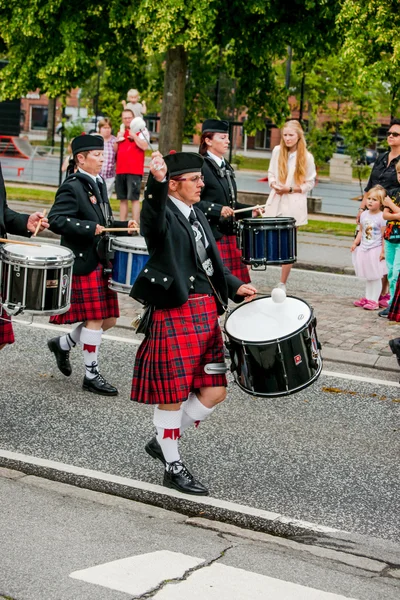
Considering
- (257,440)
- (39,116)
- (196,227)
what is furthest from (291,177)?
(39,116)

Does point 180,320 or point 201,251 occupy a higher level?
point 201,251

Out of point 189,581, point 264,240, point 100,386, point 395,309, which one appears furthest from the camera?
point 264,240

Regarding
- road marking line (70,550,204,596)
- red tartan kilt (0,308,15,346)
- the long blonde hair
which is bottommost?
road marking line (70,550,204,596)

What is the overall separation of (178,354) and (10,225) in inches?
Result: 66.1

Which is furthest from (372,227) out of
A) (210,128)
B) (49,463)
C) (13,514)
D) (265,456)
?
(13,514)

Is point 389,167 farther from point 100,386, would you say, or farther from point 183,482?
point 183,482

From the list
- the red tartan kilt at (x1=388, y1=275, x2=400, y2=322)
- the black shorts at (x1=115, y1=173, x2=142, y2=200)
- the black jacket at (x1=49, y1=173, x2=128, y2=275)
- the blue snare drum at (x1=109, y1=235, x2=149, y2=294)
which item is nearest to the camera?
the blue snare drum at (x1=109, y1=235, x2=149, y2=294)

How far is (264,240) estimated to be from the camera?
329 inches

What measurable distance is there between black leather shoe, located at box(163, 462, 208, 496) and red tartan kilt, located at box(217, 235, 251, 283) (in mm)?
3299

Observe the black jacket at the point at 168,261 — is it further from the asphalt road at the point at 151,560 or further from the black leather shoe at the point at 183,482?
the asphalt road at the point at 151,560

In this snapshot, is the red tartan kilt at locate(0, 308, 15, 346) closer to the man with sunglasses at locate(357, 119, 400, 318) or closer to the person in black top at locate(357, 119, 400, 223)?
the man with sunglasses at locate(357, 119, 400, 318)

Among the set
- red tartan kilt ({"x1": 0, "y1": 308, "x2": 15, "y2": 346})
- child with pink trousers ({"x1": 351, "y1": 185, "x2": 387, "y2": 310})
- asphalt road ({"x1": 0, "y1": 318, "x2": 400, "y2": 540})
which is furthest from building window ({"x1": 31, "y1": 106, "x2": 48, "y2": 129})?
red tartan kilt ({"x1": 0, "y1": 308, "x2": 15, "y2": 346})

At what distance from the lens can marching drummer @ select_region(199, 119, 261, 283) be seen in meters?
8.30

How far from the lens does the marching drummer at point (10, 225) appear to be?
253 inches
